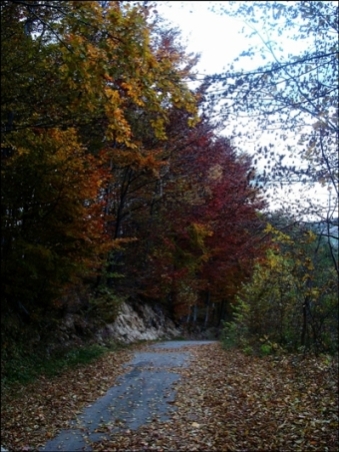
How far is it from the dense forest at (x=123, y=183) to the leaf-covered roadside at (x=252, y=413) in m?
2.34

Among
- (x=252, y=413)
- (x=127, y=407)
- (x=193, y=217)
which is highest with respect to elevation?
(x=193, y=217)

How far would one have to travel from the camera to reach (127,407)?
8859 millimetres

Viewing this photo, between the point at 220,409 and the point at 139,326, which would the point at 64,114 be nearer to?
the point at 220,409

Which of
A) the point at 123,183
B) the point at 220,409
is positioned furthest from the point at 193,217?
the point at 220,409

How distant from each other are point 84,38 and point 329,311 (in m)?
9.47

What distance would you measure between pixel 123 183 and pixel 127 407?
1333cm

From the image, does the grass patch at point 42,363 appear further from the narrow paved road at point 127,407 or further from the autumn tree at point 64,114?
the narrow paved road at point 127,407

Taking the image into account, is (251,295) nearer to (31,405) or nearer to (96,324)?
(96,324)

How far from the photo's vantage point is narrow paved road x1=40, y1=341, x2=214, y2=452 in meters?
7.25

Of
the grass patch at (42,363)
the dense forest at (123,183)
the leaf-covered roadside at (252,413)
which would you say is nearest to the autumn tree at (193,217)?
the dense forest at (123,183)

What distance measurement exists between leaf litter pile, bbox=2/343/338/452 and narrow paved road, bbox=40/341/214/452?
0.19m

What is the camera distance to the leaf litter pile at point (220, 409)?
6.89 metres

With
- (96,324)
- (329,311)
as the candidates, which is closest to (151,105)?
(329,311)

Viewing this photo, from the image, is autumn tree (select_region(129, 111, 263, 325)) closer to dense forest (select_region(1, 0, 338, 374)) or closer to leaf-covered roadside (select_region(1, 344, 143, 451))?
dense forest (select_region(1, 0, 338, 374))
